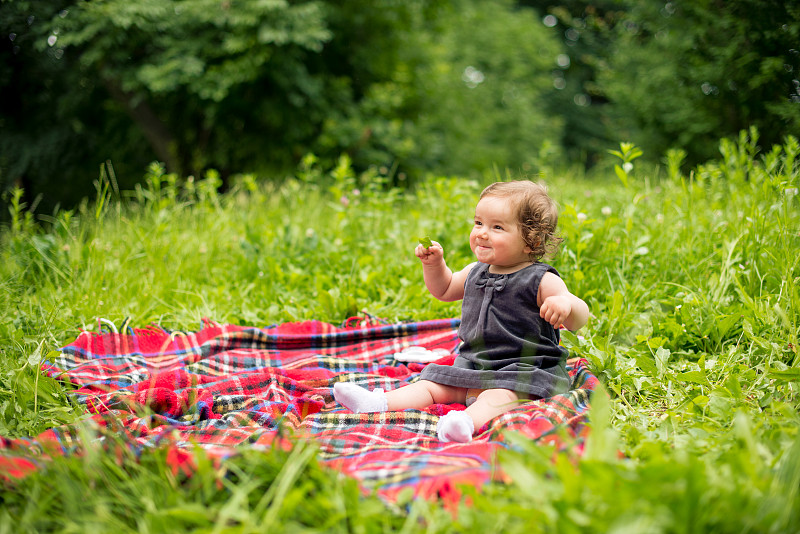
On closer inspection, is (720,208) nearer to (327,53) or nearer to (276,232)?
(276,232)

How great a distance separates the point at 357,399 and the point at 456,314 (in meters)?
1.17

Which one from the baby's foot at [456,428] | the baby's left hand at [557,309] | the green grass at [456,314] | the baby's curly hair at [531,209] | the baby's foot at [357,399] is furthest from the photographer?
the baby's curly hair at [531,209]

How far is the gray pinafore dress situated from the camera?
195 cm

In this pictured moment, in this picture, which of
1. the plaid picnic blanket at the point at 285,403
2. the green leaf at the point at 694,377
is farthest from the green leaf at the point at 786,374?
the plaid picnic blanket at the point at 285,403

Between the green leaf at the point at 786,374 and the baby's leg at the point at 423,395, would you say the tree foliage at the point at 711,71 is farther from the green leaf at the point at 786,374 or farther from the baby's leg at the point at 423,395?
the baby's leg at the point at 423,395

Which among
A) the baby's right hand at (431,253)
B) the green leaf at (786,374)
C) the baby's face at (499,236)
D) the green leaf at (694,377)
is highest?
the baby's face at (499,236)

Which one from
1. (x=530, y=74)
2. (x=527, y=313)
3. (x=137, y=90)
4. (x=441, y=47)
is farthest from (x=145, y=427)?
(x=530, y=74)

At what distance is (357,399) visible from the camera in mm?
1932

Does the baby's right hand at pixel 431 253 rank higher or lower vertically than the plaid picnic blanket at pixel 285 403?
higher

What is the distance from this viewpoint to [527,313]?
6.68ft

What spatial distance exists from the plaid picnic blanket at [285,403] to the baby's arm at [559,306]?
0.78 ft

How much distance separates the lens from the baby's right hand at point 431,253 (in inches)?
85.7

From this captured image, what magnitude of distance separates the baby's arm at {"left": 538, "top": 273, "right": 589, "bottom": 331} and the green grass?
1.02 ft

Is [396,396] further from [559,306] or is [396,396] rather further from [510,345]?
[559,306]
